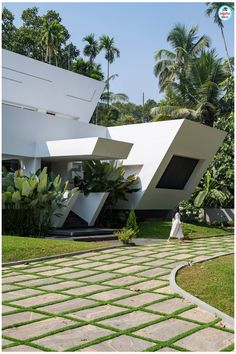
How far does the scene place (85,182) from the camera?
1550 centimetres

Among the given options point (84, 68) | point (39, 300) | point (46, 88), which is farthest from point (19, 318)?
point (84, 68)

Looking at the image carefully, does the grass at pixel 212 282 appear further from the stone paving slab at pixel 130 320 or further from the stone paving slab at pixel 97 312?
the stone paving slab at pixel 97 312

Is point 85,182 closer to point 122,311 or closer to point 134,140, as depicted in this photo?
point 134,140

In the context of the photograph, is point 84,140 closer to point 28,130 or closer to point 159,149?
point 28,130

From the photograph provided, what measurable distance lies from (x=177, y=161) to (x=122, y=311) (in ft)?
38.7

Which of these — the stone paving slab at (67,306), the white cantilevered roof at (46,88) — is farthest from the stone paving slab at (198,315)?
the white cantilevered roof at (46,88)

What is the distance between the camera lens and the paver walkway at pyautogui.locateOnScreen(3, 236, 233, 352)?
13.7 feet

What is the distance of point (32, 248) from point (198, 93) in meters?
16.9

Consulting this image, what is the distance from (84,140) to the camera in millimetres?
13742

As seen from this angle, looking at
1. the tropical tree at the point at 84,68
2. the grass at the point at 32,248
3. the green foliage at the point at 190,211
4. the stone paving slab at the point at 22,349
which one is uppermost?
the tropical tree at the point at 84,68

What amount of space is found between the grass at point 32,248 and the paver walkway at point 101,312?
2.30 feet

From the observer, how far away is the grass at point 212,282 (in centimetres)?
540

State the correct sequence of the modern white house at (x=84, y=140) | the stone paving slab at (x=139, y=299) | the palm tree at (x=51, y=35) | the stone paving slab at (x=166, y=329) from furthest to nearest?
the palm tree at (x=51, y=35) → the modern white house at (x=84, y=140) → the stone paving slab at (x=139, y=299) → the stone paving slab at (x=166, y=329)

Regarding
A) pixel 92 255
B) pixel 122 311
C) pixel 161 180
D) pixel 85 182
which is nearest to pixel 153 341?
pixel 122 311
